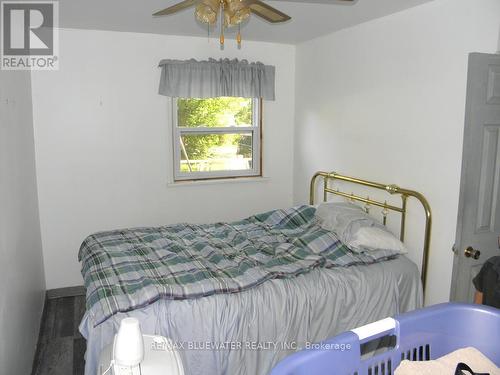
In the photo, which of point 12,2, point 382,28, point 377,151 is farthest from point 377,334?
point 12,2

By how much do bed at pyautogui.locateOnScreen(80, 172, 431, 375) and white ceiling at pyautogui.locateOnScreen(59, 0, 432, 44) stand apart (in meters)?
1.25

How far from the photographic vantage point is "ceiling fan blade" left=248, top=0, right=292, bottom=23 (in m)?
1.84

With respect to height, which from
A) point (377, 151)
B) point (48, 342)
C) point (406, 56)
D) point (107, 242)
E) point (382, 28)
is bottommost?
point (48, 342)

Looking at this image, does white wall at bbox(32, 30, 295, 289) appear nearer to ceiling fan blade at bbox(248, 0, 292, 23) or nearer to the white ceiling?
the white ceiling

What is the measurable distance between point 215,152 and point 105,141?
1.06m

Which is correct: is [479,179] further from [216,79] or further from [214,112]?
[214,112]

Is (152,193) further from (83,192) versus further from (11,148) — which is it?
(11,148)

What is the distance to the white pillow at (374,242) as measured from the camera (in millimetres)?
2760

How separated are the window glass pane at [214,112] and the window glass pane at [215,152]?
0.40 feet

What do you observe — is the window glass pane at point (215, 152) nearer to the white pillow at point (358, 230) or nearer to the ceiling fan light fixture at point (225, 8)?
the white pillow at point (358, 230)

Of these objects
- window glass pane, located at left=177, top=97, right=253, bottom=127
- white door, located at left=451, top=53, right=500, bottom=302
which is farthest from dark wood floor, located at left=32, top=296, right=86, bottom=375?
white door, located at left=451, top=53, right=500, bottom=302

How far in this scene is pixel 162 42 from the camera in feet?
12.4

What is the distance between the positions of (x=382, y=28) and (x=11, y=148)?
260 cm

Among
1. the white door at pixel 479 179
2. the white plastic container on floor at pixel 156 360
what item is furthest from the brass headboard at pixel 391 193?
the white plastic container on floor at pixel 156 360
